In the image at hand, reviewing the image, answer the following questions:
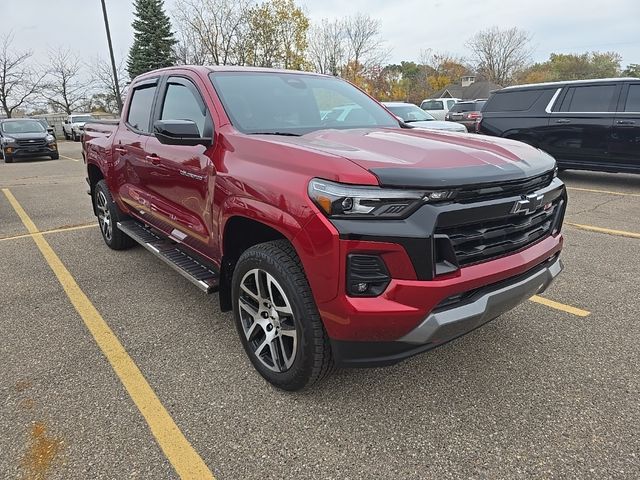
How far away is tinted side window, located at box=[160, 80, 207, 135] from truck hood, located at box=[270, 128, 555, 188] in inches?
31.2

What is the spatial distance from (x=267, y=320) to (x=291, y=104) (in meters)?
1.63

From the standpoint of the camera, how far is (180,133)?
9.33 feet

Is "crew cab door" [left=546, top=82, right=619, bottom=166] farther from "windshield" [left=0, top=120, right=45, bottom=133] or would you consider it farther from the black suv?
"windshield" [left=0, top=120, right=45, bottom=133]

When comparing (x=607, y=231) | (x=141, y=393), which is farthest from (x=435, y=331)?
(x=607, y=231)

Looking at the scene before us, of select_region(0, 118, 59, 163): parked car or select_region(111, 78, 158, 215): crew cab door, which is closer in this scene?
select_region(111, 78, 158, 215): crew cab door

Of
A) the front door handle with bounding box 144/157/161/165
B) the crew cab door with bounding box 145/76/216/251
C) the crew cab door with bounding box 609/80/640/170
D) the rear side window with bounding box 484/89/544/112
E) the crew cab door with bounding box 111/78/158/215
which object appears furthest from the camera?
the rear side window with bounding box 484/89/544/112

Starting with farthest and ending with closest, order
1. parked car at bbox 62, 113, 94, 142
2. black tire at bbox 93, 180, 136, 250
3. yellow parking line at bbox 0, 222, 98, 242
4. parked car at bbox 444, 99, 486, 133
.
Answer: parked car at bbox 62, 113, 94, 142, parked car at bbox 444, 99, 486, 133, yellow parking line at bbox 0, 222, 98, 242, black tire at bbox 93, 180, 136, 250

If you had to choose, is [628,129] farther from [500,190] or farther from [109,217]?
[109,217]

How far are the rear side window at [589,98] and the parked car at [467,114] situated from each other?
8422 mm

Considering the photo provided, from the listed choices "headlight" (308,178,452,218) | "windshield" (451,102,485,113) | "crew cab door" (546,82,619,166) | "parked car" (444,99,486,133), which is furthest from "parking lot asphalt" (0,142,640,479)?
"windshield" (451,102,485,113)

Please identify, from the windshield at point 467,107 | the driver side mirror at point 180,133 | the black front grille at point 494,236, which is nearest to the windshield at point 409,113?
the windshield at point 467,107

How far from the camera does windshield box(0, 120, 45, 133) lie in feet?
58.0

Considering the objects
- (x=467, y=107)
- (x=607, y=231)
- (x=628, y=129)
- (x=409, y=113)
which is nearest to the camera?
(x=607, y=231)

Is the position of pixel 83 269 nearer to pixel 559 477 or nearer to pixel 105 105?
pixel 559 477
